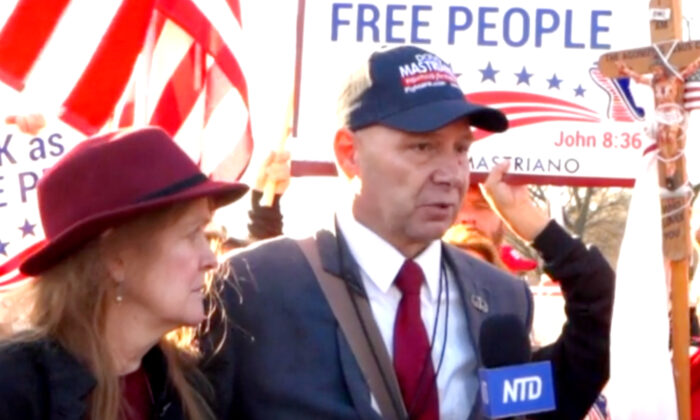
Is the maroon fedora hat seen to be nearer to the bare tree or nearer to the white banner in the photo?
the white banner

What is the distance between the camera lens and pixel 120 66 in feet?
22.3

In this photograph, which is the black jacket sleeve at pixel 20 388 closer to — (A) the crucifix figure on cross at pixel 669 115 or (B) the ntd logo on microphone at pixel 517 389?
(B) the ntd logo on microphone at pixel 517 389

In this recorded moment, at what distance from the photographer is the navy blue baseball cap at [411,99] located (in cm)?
425

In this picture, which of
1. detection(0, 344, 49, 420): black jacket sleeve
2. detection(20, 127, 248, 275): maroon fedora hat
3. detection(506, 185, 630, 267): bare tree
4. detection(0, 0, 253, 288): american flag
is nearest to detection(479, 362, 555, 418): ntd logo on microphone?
detection(20, 127, 248, 275): maroon fedora hat

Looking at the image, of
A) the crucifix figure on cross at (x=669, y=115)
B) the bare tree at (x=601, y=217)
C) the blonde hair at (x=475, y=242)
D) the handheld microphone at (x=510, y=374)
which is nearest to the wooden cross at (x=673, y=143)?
the crucifix figure on cross at (x=669, y=115)

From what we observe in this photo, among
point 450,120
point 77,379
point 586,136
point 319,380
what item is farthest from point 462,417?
point 586,136

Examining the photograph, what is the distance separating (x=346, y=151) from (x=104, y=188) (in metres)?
0.74

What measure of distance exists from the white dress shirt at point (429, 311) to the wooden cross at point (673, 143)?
0.78m

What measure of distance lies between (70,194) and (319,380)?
0.77 m

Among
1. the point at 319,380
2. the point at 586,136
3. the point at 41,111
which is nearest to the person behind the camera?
the point at 319,380

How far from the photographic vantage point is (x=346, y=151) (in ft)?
14.4

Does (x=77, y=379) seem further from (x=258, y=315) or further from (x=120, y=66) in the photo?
(x=120, y=66)

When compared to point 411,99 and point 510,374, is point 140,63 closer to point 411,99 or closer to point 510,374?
point 411,99

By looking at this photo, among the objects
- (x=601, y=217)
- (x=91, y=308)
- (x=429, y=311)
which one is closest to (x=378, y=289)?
(x=429, y=311)
